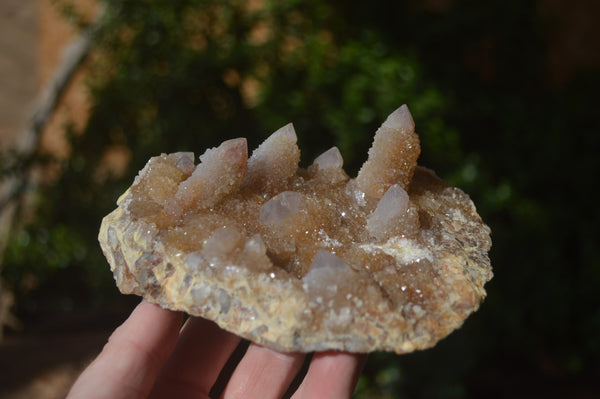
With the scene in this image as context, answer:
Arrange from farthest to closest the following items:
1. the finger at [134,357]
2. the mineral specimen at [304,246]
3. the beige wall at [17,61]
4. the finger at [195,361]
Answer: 1. the beige wall at [17,61]
2. the finger at [195,361]
3. the finger at [134,357]
4. the mineral specimen at [304,246]

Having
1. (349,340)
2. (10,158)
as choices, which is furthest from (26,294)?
(349,340)

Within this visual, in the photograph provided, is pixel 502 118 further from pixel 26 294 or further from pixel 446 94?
pixel 26 294

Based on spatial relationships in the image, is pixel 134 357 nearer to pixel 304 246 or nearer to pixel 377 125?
pixel 304 246

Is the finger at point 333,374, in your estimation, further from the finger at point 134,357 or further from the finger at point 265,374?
the finger at point 134,357

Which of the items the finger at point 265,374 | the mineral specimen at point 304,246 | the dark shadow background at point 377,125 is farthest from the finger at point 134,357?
the dark shadow background at point 377,125

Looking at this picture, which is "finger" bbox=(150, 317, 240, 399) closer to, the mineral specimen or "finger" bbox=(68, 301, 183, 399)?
"finger" bbox=(68, 301, 183, 399)
